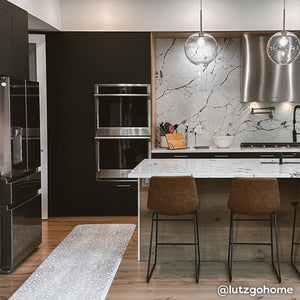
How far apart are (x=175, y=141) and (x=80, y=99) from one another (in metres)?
1.39

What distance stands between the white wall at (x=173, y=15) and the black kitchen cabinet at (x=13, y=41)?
154 centimetres

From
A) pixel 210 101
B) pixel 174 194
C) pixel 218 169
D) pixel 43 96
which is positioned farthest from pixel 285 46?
pixel 43 96

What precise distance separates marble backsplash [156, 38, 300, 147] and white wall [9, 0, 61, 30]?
151 cm

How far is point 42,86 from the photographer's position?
6273 mm

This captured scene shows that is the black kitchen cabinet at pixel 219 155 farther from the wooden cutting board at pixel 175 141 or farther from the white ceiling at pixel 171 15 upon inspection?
the white ceiling at pixel 171 15

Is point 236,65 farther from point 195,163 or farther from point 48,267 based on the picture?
point 48,267

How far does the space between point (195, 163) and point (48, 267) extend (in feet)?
5.51

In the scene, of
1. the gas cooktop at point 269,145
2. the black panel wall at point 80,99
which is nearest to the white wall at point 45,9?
the black panel wall at point 80,99

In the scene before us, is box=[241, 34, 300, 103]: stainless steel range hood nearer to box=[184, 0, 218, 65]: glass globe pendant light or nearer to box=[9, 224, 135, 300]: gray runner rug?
box=[184, 0, 218, 65]: glass globe pendant light

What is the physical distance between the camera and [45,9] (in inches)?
223

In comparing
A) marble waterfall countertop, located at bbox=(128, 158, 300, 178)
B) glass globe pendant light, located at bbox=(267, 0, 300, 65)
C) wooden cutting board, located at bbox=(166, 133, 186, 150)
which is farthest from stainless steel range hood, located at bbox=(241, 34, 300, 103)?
glass globe pendant light, located at bbox=(267, 0, 300, 65)

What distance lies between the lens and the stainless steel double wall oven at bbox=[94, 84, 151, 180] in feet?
20.5

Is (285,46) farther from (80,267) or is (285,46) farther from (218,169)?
(80,267)

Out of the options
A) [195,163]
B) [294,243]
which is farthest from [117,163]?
[294,243]
